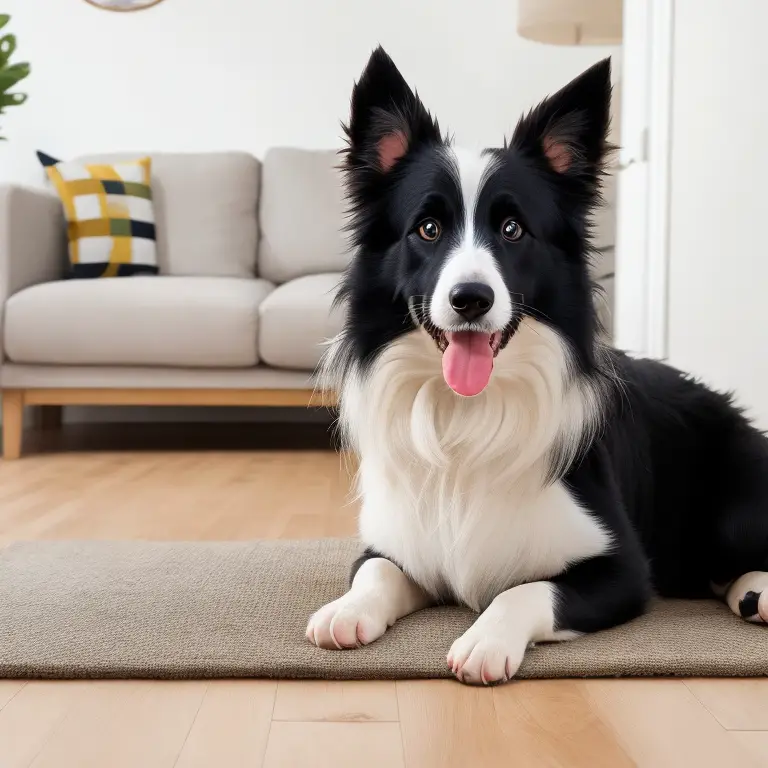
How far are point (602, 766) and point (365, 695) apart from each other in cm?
37

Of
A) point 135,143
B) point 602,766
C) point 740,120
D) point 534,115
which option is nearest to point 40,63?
point 135,143

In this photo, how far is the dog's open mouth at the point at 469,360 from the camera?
5.03 ft

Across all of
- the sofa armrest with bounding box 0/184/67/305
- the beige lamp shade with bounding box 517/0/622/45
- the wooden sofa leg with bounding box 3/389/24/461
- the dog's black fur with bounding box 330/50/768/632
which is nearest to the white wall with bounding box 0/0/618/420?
the beige lamp shade with bounding box 517/0/622/45

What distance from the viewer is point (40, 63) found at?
5301mm

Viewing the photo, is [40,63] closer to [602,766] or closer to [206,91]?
[206,91]

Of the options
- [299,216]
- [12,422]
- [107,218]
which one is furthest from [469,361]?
[299,216]

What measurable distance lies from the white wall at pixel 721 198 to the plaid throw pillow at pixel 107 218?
254cm

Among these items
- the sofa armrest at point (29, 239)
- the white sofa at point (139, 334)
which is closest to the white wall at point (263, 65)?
Answer: the sofa armrest at point (29, 239)

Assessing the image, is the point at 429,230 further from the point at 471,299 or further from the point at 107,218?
the point at 107,218

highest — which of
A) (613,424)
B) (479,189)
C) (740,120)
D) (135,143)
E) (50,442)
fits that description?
(135,143)

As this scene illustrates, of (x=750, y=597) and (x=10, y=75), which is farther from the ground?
(x=10, y=75)

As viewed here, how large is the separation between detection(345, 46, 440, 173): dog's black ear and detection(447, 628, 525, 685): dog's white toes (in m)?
0.87

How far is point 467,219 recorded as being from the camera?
1.57m

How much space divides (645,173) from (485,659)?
2.79 metres
